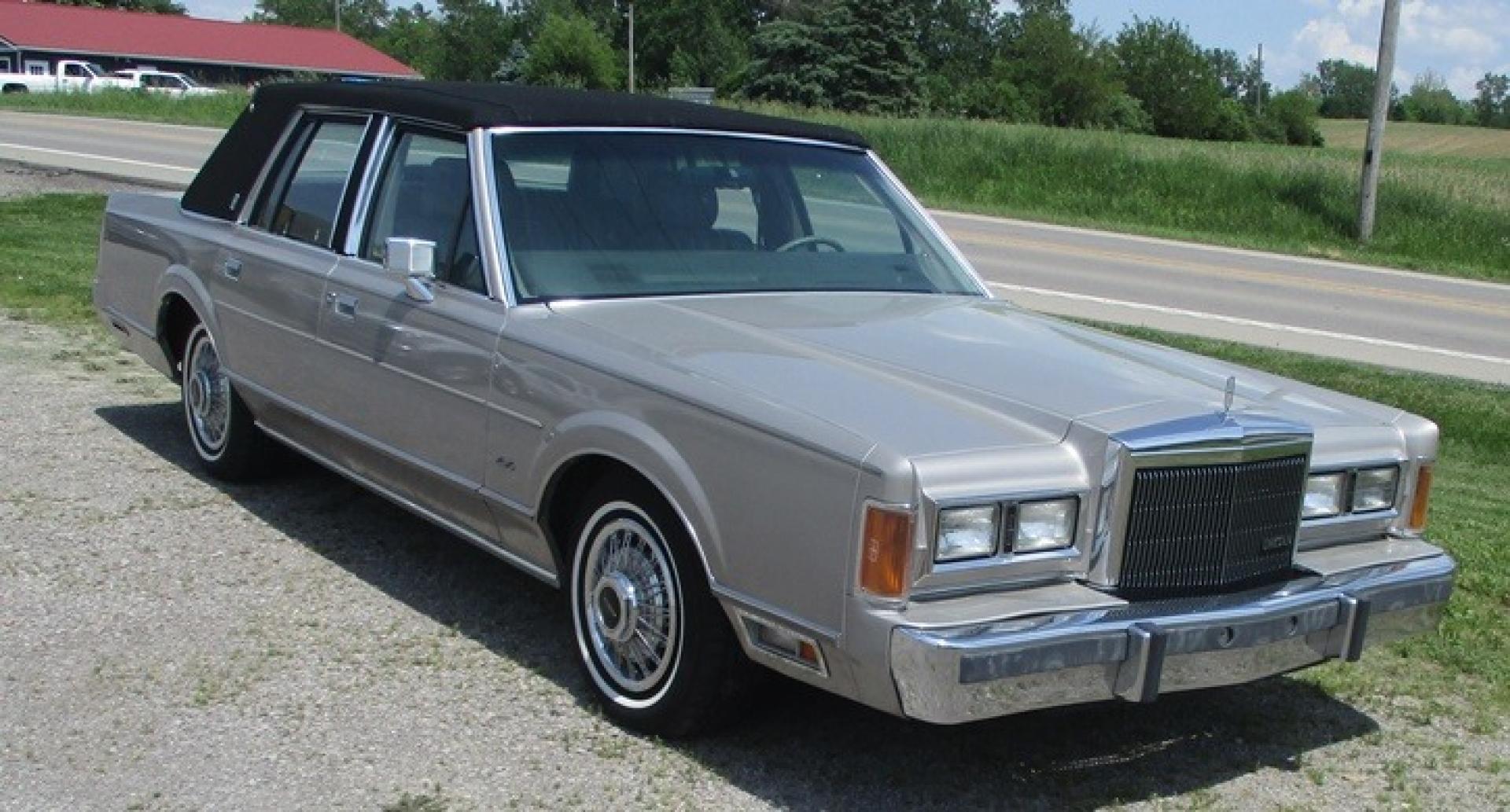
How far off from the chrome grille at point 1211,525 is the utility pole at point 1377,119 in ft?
71.2

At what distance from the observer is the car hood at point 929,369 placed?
14.0ft

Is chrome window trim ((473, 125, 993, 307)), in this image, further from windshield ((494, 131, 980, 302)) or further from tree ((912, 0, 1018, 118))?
tree ((912, 0, 1018, 118))

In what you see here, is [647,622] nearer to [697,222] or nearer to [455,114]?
[697,222]

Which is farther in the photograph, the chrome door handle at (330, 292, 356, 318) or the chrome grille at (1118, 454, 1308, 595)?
the chrome door handle at (330, 292, 356, 318)

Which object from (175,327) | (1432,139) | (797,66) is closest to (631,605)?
(175,327)

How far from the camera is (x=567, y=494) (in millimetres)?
5027

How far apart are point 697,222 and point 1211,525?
209 centimetres

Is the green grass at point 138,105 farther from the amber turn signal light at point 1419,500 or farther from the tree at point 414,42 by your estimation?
the tree at point 414,42

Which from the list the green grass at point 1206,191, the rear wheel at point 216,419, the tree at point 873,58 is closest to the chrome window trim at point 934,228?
the rear wheel at point 216,419

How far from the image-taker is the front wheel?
4.49m

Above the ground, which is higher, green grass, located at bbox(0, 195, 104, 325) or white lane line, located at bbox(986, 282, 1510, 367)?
green grass, located at bbox(0, 195, 104, 325)

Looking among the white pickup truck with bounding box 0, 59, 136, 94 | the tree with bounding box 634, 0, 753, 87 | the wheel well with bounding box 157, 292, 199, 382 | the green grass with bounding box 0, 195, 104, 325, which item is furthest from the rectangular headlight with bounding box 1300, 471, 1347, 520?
the tree with bounding box 634, 0, 753, 87

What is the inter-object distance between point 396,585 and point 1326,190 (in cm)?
2489

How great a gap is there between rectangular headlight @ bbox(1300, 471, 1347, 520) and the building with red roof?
6770cm
